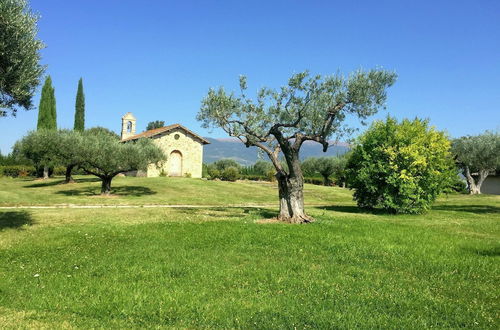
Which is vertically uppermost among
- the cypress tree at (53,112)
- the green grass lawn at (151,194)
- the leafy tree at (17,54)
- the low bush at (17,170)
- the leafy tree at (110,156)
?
the cypress tree at (53,112)

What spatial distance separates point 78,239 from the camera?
44.3 feet

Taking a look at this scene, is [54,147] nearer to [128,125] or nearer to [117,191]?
[117,191]

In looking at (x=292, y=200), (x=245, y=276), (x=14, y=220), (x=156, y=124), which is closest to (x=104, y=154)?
(x=14, y=220)

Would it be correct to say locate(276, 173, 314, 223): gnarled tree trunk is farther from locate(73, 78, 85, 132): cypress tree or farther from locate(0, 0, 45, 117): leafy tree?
locate(73, 78, 85, 132): cypress tree

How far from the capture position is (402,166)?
84.4ft

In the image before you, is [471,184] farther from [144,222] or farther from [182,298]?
[182,298]

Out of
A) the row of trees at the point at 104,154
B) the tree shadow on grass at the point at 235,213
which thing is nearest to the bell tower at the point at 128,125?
the row of trees at the point at 104,154

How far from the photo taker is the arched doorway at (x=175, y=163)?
56188 millimetres

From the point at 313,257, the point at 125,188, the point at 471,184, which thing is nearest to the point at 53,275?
the point at 313,257

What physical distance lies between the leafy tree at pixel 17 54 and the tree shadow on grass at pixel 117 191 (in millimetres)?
22514

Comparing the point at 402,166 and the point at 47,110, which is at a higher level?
the point at 47,110

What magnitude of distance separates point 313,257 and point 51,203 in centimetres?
2458

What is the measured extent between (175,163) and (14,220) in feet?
126

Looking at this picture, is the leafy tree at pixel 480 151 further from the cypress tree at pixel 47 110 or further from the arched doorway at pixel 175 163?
the cypress tree at pixel 47 110
